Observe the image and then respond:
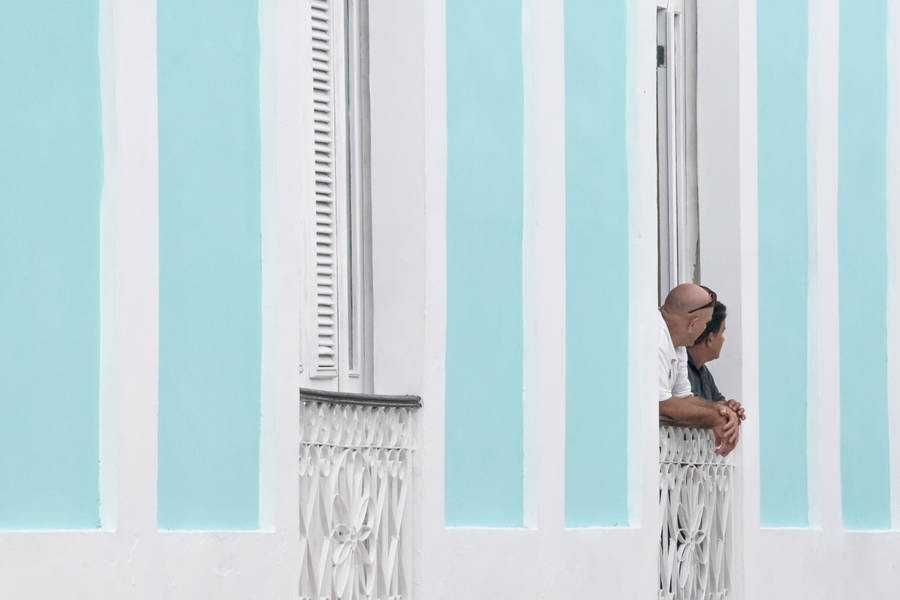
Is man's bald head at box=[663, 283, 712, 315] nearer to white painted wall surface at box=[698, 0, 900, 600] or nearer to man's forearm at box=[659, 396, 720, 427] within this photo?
man's forearm at box=[659, 396, 720, 427]

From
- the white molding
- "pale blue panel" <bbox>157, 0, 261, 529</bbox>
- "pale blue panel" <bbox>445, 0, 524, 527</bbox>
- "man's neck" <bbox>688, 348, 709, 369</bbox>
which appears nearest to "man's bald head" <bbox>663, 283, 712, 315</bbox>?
"man's neck" <bbox>688, 348, 709, 369</bbox>

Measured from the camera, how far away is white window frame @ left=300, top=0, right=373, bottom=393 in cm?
1068

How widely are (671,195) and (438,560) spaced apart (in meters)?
3.57

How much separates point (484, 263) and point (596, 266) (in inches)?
36.7

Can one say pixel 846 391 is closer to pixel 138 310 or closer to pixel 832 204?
pixel 832 204

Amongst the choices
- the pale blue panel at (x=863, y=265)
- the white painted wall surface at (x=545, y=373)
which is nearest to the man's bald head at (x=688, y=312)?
the white painted wall surface at (x=545, y=373)

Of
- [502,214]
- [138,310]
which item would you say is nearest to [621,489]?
[502,214]

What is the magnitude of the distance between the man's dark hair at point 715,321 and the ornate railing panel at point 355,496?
240 centimetres

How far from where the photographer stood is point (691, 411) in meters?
12.4

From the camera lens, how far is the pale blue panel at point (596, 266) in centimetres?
1162

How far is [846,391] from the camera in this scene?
13.8 meters

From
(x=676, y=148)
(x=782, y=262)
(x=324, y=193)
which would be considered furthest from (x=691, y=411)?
(x=324, y=193)

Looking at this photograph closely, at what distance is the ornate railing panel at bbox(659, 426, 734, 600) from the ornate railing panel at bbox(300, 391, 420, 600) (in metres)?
2.17

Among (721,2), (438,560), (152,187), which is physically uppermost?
(721,2)
